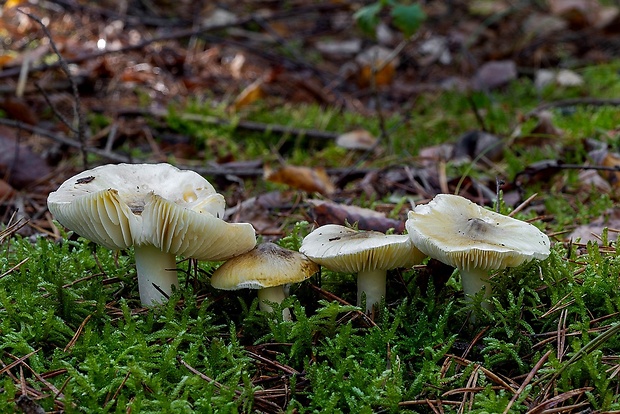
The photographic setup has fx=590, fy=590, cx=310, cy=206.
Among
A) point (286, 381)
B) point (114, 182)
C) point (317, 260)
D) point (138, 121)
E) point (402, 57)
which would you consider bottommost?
point (402, 57)

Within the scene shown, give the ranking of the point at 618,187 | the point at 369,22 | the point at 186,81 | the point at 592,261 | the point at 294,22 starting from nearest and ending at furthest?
the point at 592,261
the point at 618,187
the point at 369,22
the point at 186,81
the point at 294,22

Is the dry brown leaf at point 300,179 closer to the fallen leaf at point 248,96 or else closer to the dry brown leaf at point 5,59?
the fallen leaf at point 248,96

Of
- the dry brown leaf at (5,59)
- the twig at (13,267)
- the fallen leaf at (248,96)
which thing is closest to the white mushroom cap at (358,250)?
the twig at (13,267)

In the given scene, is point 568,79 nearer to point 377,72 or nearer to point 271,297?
point 377,72

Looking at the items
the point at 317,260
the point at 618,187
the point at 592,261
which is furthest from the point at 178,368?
the point at 618,187

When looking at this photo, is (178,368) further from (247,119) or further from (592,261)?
(247,119)
